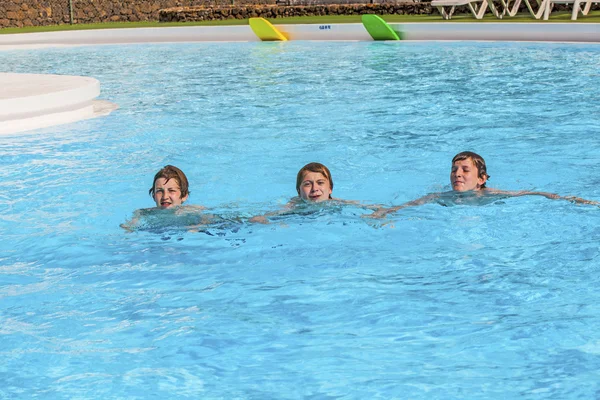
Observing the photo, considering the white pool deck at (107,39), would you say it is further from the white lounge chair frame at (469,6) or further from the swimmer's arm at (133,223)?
the swimmer's arm at (133,223)

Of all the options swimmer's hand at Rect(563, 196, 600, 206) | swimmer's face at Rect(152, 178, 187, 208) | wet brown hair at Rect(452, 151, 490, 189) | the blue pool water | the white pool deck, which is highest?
the white pool deck

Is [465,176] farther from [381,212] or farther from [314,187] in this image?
[314,187]

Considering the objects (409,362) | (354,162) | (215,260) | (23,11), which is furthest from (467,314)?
(23,11)

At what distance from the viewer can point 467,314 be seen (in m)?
4.74

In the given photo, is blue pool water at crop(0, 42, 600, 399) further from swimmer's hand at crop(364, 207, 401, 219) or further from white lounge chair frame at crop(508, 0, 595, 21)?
white lounge chair frame at crop(508, 0, 595, 21)

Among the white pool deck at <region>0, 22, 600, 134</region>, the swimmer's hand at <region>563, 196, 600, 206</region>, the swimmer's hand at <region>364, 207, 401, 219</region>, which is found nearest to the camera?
the swimmer's hand at <region>563, 196, 600, 206</region>

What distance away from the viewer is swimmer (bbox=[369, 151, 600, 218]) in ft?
22.0

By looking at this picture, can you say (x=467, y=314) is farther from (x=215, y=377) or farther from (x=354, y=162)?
(x=354, y=162)

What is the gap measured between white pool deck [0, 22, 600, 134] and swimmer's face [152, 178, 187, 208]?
15.5 feet

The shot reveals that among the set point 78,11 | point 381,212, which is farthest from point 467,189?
point 78,11

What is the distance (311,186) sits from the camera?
6.34 meters

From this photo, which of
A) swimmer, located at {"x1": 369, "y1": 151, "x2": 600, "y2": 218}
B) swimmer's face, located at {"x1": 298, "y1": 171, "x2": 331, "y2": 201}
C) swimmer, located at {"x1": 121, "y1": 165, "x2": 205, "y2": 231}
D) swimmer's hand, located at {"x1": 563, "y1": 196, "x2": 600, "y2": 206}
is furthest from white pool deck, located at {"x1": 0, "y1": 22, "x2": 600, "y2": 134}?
swimmer's hand, located at {"x1": 563, "y1": 196, "x2": 600, "y2": 206}

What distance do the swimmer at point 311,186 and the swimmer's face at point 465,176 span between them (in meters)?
1.01

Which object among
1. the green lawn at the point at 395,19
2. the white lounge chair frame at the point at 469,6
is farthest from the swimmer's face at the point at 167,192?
the white lounge chair frame at the point at 469,6
